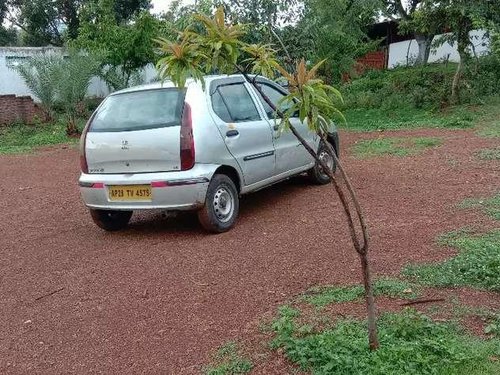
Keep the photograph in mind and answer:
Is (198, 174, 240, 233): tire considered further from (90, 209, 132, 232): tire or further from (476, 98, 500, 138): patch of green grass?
(476, 98, 500, 138): patch of green grass

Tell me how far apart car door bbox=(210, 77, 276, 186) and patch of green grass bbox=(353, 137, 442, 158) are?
394 centimetres

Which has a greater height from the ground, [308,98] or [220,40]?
[220,40]

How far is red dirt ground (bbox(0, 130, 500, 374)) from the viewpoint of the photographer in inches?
136

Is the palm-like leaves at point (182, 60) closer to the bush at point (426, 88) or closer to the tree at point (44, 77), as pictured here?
the tree at point (44, 77)

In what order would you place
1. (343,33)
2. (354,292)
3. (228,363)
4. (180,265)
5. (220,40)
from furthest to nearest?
(343,33), (180,265), (354,292), (228,363), (220,40)

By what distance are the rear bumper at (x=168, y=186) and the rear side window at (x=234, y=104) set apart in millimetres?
641

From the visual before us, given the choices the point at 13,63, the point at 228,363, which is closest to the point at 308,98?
the point at 228,363

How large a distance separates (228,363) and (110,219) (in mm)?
3240

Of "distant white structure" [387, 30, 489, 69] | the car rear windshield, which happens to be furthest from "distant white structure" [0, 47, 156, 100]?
the car rear windshield

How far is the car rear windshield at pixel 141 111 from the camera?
531cm

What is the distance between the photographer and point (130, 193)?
5.35m

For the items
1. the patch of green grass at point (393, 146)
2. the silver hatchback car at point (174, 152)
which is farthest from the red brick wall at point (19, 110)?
the silver hatchback car at point (174, 152)

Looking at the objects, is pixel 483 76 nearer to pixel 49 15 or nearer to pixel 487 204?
pixel 487 204

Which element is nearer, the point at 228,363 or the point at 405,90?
the point at 228,363
